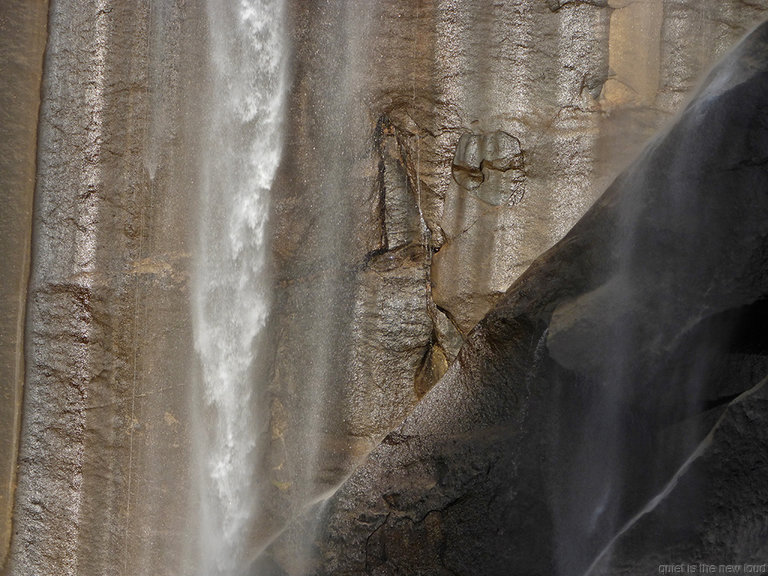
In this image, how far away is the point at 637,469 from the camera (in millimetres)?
2572

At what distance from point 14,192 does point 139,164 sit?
0.55 metres

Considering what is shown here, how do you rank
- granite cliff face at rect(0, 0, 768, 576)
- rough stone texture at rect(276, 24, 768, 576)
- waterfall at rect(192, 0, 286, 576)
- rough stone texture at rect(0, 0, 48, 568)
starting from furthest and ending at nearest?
rough stone texture at rect(0, 0, 48, 568) < waterfall at rect(192, 0, 286, 576) < granite cliff face at rect(0, 0, 768, 576) < rough stone texture at rect(276, 24, 768, 576)

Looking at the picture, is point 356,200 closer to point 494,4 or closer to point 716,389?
point 494,4

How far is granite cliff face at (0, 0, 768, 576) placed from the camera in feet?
10.4

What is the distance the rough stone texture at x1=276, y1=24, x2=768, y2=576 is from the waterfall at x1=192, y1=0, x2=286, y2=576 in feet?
2.36

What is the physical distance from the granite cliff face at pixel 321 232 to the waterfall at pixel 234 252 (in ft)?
0.20

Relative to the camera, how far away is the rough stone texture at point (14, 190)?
361cm

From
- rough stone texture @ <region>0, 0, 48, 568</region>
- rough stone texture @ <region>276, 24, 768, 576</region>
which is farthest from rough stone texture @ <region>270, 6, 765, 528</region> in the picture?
rough stone texture @ <region>0, 0, 48, 568</region>

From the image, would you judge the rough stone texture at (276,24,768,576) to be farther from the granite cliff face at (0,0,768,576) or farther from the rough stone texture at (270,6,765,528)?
the rough stone texture at (270,6,765,528)

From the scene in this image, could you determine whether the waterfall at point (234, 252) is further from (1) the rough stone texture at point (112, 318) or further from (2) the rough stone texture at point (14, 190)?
(2) the rough stone texture at point (14, 190)

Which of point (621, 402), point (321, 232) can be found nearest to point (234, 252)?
point (321, 232)

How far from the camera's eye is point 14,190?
3.67 meters

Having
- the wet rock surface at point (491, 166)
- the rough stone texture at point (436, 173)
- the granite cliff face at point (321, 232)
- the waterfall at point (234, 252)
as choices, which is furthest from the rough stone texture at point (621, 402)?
the waterfall at point (234, 252)

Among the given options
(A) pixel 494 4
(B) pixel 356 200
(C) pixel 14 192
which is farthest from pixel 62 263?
(A) pixel 494 4
